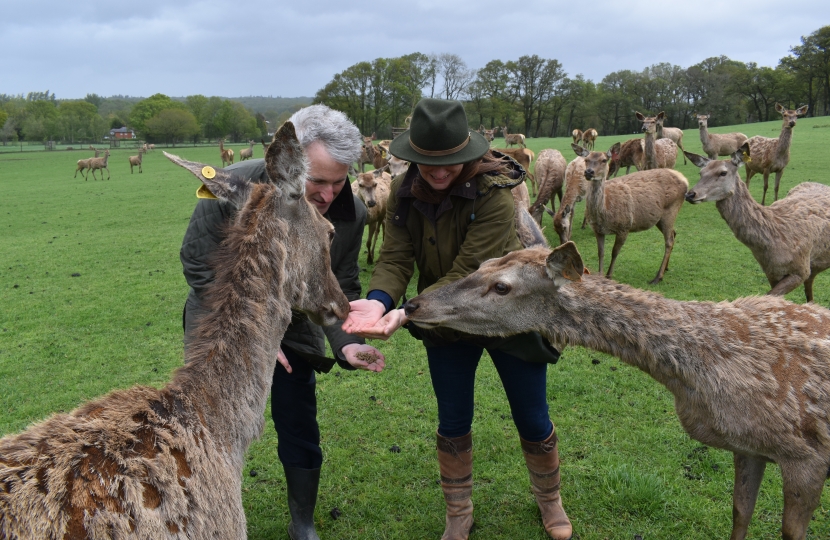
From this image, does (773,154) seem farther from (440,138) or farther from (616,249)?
(440,138)

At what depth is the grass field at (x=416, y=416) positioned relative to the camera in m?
3.95

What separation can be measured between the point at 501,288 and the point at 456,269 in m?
0.31

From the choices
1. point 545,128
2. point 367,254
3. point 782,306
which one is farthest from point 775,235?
point 545,128

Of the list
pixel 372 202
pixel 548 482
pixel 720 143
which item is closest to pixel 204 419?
pixel 548 482

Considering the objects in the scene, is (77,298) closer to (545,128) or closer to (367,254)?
(367,254)

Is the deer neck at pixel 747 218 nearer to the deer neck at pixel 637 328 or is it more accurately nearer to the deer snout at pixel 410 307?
the deer neck at pixel 637 328

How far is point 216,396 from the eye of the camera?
2.29 metres

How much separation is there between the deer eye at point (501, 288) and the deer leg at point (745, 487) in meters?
1.75

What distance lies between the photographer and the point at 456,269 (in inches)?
131

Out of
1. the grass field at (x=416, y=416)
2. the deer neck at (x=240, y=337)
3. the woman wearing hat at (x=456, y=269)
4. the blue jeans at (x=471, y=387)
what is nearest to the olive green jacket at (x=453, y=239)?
the woman wearing hat at (x=456, y=269)

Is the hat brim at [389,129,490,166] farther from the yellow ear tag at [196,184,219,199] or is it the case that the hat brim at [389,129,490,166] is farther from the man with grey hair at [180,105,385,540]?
the yellow ear tag at [196,184,219,199]

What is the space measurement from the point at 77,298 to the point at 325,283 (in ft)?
27.1

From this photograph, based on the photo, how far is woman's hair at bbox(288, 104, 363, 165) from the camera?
9.56ft

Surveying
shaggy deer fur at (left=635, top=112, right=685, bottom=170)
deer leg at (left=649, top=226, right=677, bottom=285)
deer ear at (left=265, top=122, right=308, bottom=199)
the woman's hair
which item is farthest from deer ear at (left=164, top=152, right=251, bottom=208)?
shaggy deer fur at (left=635, top=112, right=685, bottom=170)
